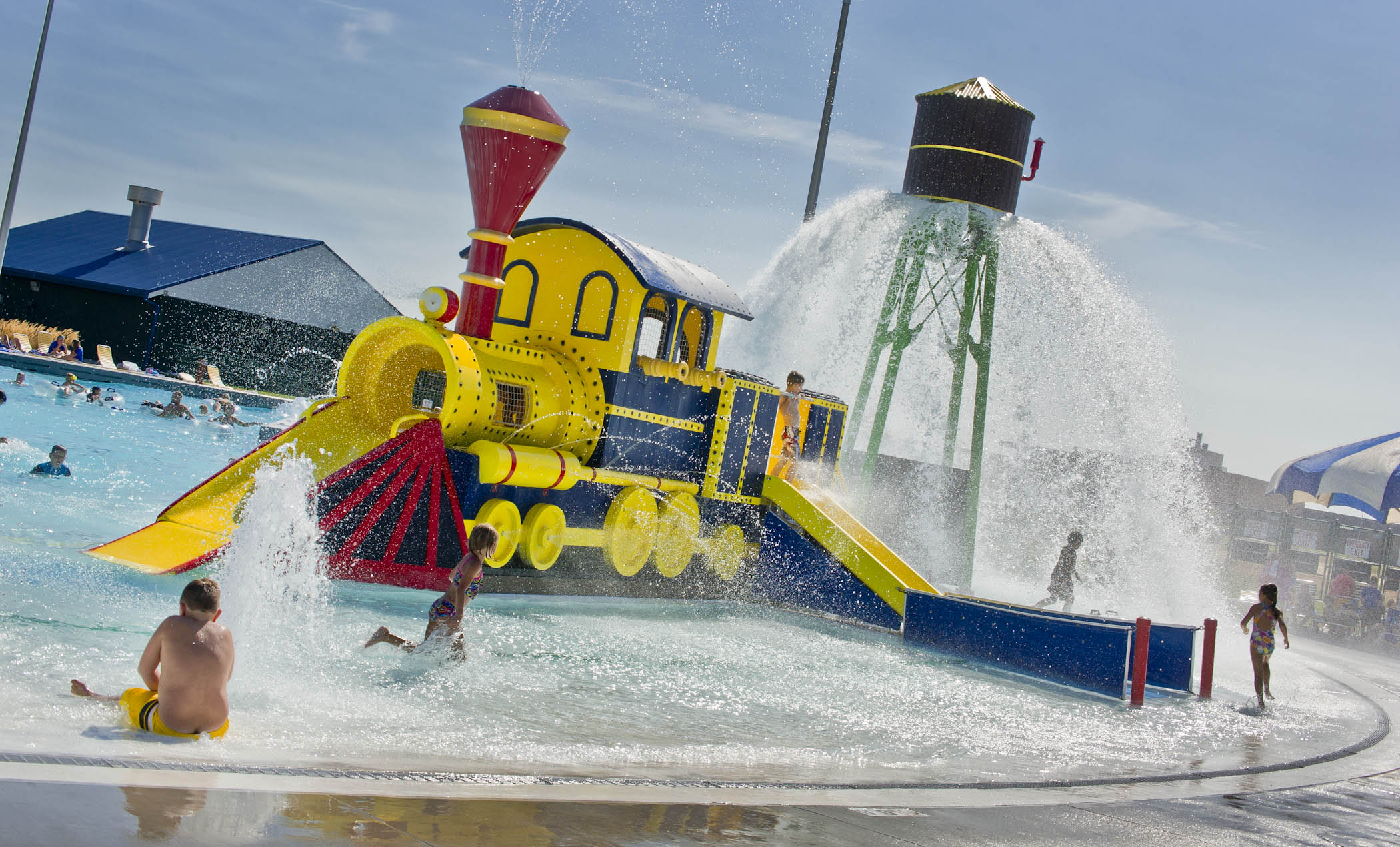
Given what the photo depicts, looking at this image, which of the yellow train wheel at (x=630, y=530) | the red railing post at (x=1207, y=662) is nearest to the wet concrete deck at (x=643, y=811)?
the red railing post at (x=1207, y=662)

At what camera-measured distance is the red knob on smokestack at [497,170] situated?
9.38 m

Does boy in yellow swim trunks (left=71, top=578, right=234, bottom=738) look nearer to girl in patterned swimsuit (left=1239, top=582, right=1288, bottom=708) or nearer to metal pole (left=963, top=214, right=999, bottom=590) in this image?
girl in patterned swimsuit (left=1239, top=582, right=1288, bottom=708)

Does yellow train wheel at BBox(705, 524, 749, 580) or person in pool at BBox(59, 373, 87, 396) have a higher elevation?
person in pool at BBox(59, 373, 87, 396)

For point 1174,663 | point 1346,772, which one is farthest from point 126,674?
point 1174,663

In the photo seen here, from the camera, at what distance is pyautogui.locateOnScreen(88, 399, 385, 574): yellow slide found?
27.0 feet

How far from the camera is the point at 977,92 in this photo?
1557 centimetres

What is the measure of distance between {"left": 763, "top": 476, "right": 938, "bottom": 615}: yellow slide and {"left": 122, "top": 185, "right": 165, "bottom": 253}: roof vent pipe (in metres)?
28.7

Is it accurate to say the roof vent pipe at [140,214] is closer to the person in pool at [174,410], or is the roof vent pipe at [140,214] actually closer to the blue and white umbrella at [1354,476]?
the person in pool at [174,410]

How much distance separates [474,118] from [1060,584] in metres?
9.61

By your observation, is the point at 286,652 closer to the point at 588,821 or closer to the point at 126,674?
the point at 126,674

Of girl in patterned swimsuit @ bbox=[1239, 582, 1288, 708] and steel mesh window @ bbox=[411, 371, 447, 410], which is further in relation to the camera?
girl in patterned swimsuit @ bbox=[1239, 582, 1288, 708]

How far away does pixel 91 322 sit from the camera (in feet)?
101

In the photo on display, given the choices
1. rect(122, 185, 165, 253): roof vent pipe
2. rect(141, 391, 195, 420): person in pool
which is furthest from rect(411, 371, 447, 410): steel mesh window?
rect(122, 185, 165, 253): roof vent pipe

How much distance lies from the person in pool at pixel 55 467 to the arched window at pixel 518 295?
6197 mm
